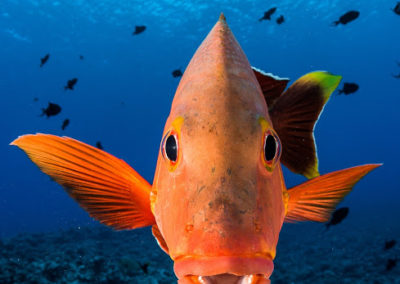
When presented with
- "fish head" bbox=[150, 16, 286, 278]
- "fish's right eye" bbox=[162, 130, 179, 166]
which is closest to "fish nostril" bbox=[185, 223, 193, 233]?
"fish head" bbox=[150, 16, 286, 278]

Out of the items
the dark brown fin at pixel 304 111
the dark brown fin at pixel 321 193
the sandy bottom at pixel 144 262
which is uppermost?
the dark brown fin at pixel 304 111

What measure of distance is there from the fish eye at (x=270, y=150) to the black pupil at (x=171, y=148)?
0.46 metres

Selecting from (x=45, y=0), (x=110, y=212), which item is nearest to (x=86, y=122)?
(x=45, y=0)

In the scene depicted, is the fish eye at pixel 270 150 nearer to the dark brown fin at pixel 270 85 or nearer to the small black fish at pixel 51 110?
the dark brown fin at pixel 270 85

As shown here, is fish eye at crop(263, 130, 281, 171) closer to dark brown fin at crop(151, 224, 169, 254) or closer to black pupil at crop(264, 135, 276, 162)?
black pupil at crop(264, 135, 276, 162)

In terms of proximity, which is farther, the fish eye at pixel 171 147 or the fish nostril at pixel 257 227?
the fish eye at pixel 171 147

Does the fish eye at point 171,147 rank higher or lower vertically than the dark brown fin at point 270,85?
lower

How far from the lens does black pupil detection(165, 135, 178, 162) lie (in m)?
1.41

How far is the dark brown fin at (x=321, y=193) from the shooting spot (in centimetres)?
198

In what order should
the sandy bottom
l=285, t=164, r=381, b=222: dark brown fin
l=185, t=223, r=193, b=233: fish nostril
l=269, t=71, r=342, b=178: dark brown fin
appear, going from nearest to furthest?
l=185, t=223, r=193, b=233: fish nostril → l=285, t=164, r=381, b=222: dark brown fin → l=269, t=71, r=342, b=178: dark brown fin → the sandy bottom

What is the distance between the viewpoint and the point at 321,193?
217 centimetres

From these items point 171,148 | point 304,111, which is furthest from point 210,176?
point 304,111

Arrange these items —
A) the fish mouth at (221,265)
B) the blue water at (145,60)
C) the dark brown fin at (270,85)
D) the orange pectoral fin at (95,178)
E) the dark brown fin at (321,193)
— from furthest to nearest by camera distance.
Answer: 1. the blue water at (145,60)
2. the dark brown fin at (270,85)
3. the dark brown fin at (321,193)
4. the orange pectoral fin at (95,178)
5. the fish mouth at (221,265)

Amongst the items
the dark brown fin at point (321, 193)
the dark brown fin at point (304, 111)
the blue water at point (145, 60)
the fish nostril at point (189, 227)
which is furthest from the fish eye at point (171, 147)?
the blue water at point (145, 60)
